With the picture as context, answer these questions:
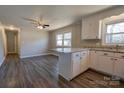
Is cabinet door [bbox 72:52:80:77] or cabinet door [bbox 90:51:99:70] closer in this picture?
cabinet door [bbox 72:52:80:77]

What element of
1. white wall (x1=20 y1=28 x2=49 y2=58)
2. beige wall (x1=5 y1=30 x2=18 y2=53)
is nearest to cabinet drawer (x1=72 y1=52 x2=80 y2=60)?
white wall (x1=20 y1=28 x2=49 y2=58)

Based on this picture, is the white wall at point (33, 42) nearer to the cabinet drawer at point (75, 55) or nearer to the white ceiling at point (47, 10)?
the white ceiling at point (47, 10)

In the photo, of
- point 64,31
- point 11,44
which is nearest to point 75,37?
point 64,31

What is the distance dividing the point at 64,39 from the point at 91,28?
112 inches

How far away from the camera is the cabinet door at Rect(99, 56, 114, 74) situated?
283cm

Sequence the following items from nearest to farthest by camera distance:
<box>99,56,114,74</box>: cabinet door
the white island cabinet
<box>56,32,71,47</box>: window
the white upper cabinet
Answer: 1. the white island cabinet
2. <box>99,56,114,74</box>: cabinet door
3. the white upper cabinet
4. <box>56,32,71,47</box>: window

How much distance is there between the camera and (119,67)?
2629 mm

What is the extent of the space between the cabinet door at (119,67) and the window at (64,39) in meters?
3.50

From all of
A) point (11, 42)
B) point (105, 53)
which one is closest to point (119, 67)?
point (105, 53)

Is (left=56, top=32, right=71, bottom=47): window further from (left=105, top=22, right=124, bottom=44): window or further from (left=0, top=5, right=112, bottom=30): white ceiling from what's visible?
(left=105, top=22, right=124, bottom=44): window

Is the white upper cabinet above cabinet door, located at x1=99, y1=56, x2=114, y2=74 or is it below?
above

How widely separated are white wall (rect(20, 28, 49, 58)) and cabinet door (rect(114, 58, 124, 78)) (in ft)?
17.8

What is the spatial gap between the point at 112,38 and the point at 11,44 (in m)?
8.14

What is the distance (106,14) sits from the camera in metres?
3.30
